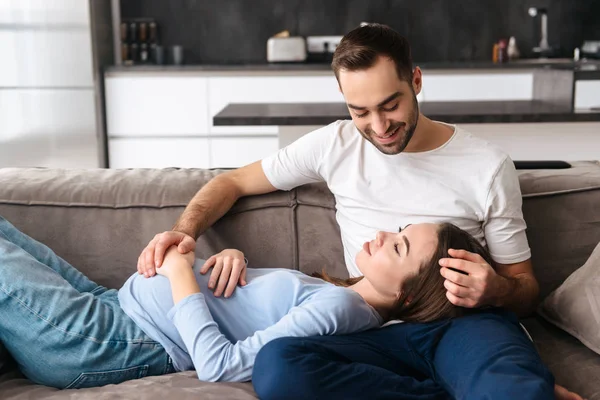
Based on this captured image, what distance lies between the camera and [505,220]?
1862mm

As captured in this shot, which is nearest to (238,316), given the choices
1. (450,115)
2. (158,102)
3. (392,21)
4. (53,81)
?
(450,115)

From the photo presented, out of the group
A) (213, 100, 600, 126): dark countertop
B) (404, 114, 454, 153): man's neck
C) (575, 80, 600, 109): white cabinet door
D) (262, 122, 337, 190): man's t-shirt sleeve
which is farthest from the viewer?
(575, 80, 600, 109): white cabinet door

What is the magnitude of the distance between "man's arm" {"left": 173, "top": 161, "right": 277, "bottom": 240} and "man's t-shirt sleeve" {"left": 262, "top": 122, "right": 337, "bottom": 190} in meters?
0.03

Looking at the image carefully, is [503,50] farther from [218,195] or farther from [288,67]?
[218,195]

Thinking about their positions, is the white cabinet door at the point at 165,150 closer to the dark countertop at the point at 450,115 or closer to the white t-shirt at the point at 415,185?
the dark countertop at the point at 450,115

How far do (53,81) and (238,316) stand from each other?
2844 millimetres

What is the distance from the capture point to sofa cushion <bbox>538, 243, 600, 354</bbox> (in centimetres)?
181

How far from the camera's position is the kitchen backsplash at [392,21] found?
547 cm

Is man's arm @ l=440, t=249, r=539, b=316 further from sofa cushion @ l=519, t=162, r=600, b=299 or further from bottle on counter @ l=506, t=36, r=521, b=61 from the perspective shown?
bottle on counter @ l=506, t=36, r=521, b=61

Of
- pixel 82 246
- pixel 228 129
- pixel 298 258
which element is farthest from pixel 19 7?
pixel 298 258

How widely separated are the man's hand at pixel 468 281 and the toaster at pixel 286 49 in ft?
A: 12.0

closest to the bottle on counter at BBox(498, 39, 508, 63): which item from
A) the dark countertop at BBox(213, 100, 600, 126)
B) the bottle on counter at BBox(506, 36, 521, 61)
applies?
the bottle on counter at BBox(506, 36, 521, 61)

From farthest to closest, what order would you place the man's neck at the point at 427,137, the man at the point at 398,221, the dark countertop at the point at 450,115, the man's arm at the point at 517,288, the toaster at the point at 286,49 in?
the toaster at the point at 286,49 → the dark countertop at the point at 450,115 → the man's neck at the point at 427,137 → the man's arm at the point at 517,288 → the man at the point at 398,221

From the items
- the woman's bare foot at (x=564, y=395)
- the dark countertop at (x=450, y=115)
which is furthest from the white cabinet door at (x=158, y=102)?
the woman's bare foot at (x=564, y=395)
